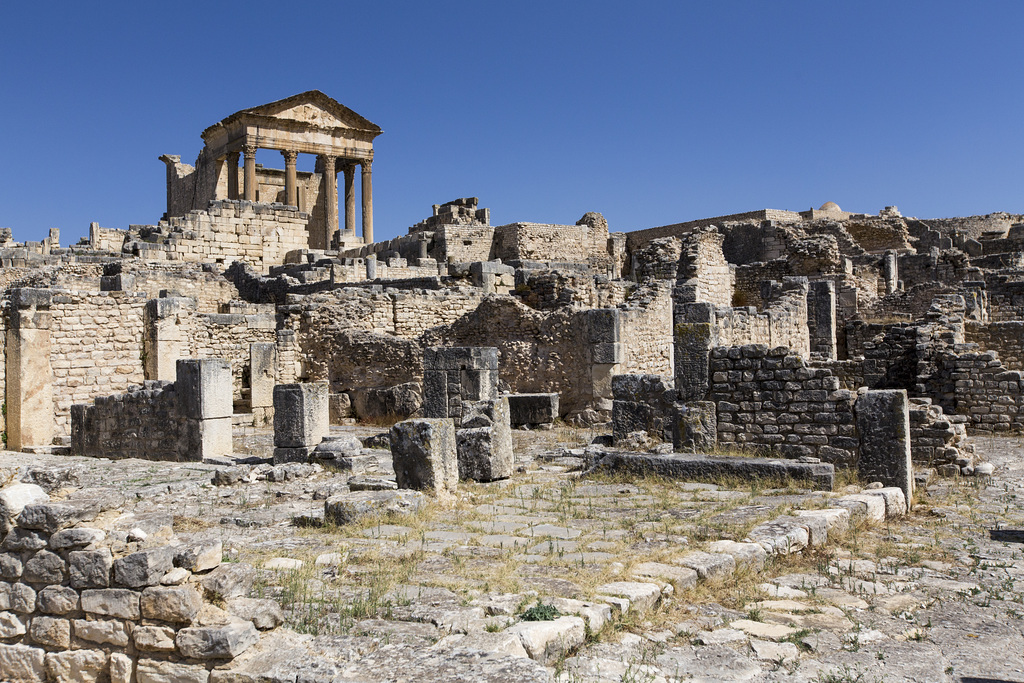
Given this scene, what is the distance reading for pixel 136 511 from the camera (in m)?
7.60

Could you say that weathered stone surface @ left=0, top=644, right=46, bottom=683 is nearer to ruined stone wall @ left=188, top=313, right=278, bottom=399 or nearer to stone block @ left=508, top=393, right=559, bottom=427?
stone block @ left=508, top=393, right=559, bottom=427

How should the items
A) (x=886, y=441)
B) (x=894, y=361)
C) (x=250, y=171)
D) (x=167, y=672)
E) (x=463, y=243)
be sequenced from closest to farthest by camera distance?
(x=167, y=672)
(x=886, y=441)
(x=894, y=361)
(x=463, y=243)
(x=250, y=171)

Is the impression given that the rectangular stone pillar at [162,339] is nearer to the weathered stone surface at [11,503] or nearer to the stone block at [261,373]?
the stone block at [261,373]

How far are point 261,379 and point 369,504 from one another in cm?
908

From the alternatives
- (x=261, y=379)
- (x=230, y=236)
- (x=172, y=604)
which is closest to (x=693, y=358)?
(x=172, y=604)

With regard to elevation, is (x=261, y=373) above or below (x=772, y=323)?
below

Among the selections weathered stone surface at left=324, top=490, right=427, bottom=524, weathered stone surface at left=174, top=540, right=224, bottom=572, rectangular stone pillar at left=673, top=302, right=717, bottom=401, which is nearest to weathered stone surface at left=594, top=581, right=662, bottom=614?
weathered stone surface at left=174, top=540, right=224, bottom=572

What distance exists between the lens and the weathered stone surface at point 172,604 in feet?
14.0

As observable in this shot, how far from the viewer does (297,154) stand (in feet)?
116

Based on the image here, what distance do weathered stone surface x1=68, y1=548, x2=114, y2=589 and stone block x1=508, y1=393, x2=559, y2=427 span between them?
10.3m

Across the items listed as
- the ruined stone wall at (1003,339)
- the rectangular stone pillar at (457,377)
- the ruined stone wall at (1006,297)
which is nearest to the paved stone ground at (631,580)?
the rectangular stone pillar at (457,377)

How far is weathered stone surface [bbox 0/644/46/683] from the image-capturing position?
4586 millimetres

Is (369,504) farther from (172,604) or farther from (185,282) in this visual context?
(185,282)

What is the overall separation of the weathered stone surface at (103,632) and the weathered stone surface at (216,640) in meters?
0.34
